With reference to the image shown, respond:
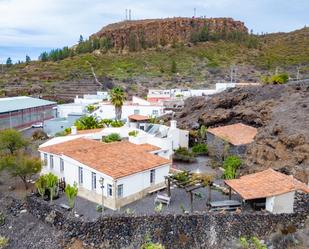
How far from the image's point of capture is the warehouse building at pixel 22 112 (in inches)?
1841

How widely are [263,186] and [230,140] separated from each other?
1158 cm

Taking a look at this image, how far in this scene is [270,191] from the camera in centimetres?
1902

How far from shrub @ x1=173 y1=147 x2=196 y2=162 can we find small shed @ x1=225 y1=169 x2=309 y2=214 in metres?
10.6

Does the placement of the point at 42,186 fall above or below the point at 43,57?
below

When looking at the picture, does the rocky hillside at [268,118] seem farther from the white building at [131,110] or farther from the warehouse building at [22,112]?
the warehouse building at [22,112]

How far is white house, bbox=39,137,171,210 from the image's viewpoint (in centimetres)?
2073

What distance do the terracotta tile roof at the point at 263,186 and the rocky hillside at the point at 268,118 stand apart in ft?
15.1

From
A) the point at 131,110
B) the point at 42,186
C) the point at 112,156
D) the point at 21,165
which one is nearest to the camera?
the point at 42,186

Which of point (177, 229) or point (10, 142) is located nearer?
point (177, 229)

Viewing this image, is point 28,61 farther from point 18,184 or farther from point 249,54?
point 18,184

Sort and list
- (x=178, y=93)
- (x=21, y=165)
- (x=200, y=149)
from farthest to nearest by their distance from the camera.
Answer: (x=178, y=93)
(x=200, y=149)
(x=21, y=165)

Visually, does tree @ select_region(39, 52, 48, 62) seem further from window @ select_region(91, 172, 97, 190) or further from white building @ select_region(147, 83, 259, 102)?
window @ select_region(91, 172, 97, 190)

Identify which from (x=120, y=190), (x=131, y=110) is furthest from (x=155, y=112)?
(x=120, y=190)

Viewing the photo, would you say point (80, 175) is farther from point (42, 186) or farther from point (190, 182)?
point (190, 182)
